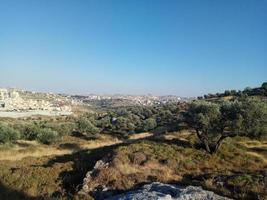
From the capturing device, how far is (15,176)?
22453mm

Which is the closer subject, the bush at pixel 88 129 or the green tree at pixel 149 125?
the bush at pixel 88 129

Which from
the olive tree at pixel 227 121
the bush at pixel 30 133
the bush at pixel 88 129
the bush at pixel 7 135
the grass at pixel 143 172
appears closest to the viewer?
the grass at pixel 143 172

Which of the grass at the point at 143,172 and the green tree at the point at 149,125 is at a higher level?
the grass at the point at 143,172

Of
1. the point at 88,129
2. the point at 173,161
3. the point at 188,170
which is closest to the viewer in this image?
the point at 188,170

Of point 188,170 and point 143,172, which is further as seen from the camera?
point 188,170

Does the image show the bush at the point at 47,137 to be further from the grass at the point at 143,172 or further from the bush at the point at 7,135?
the grass at the point at 143,172

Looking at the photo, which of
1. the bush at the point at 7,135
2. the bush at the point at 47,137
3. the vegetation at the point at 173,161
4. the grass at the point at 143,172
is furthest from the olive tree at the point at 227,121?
the bush at the point at 7,135

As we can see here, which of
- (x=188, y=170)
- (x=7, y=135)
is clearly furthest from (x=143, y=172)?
(x=7, y=135)

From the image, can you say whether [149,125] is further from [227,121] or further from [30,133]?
[227,121]

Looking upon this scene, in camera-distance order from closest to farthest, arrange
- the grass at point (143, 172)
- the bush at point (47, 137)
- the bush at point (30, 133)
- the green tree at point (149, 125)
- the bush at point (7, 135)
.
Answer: the grass at point (143, 172) < the bush at point (7, 135) < the bush at point (47, 137) < the bush at point (30, 133) < the green tree at point (149, 125)

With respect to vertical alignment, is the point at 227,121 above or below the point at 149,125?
above

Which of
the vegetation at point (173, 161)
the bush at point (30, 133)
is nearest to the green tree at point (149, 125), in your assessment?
the bush at point (30, 133)

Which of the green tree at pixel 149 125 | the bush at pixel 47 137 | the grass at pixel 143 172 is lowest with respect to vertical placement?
the green tree at pixel 149 125

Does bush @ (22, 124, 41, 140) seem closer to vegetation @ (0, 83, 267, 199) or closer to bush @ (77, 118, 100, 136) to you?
vegetation @ (0, 83, 267, 199)
